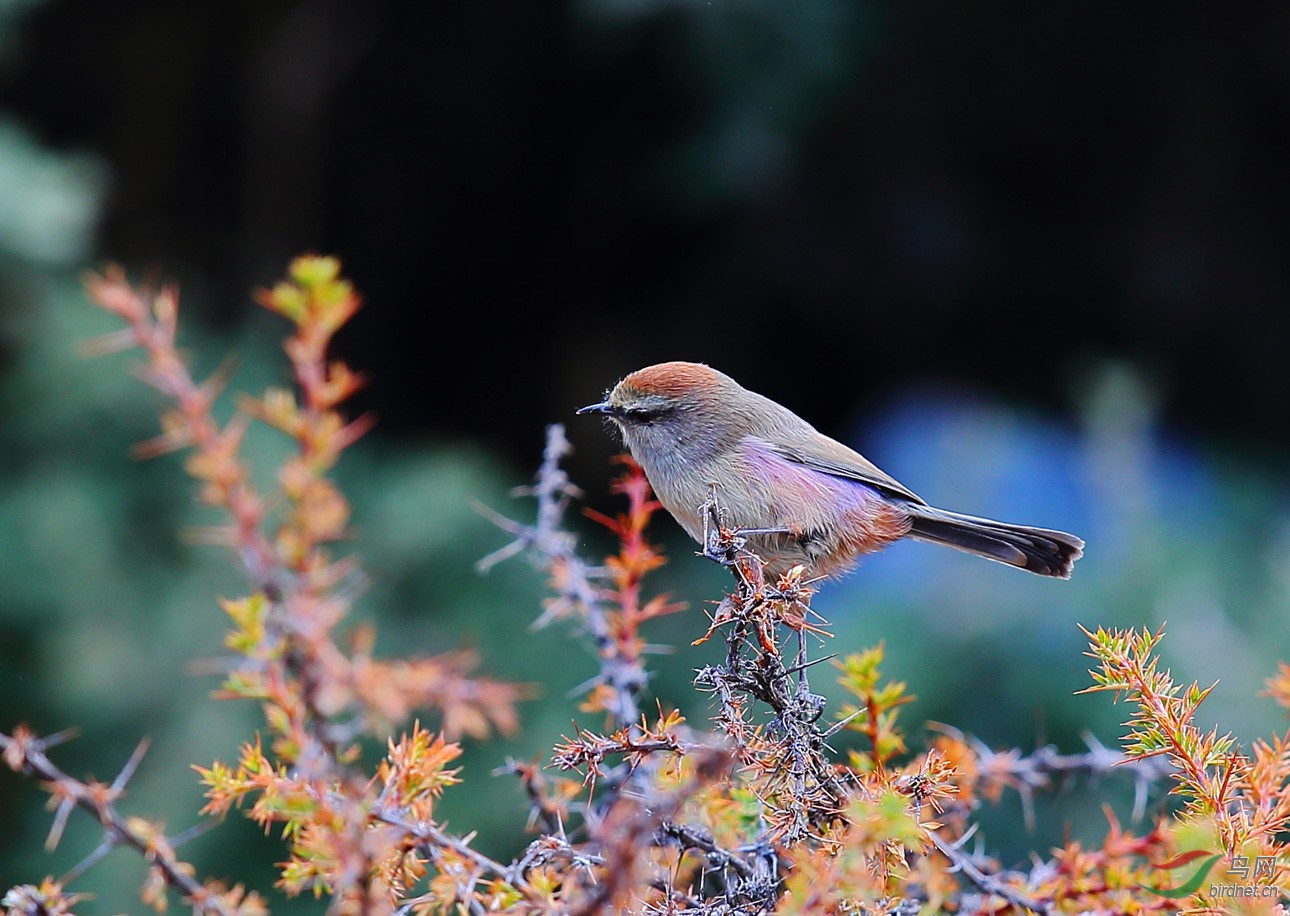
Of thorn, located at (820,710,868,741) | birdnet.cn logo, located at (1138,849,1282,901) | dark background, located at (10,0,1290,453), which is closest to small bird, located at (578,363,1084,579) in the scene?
thorn, located at (820,710,868,741)

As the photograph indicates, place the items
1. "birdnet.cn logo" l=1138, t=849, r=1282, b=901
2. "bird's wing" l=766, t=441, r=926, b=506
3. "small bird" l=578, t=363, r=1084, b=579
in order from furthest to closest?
1. "bird's wing" l=766, t=441, r=926, b=506
2. "small bird" l=578, t=363, r=1084, b=579
3. "birdnet.cn logo" l=1138, t=849, r=1282, b=901

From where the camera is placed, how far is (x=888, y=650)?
457cm

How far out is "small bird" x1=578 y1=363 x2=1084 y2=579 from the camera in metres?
2.56

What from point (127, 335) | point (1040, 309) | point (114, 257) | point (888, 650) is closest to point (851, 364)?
point (1040, 309)

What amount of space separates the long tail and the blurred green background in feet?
6.08

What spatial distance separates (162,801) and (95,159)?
2.80 meters

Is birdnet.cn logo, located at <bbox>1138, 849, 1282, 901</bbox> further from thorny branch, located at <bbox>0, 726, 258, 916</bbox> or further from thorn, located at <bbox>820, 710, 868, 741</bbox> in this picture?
thorny branch, located at <bbox>0, 726, 258, 916</bbox>

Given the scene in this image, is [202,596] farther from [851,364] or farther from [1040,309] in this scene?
[1040,309]

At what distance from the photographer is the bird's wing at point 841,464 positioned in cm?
279

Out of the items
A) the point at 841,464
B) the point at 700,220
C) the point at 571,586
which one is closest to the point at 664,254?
the point at 700,220

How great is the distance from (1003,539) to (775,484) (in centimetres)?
67

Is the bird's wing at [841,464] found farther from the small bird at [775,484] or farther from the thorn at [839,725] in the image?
the thorn at [839,725]

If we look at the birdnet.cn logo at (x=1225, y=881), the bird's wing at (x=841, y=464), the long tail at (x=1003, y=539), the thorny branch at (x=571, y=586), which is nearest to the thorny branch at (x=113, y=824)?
the thorny branch at (x=571, y=586)

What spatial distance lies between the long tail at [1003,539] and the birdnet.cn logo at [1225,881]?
5.31ft
